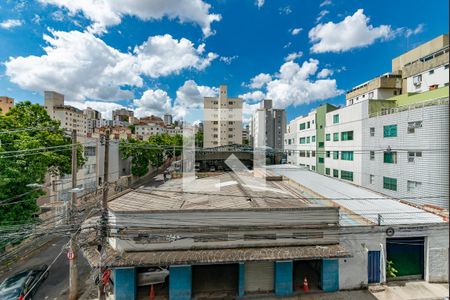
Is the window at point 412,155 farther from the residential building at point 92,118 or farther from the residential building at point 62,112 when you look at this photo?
the residential building at point 92,118

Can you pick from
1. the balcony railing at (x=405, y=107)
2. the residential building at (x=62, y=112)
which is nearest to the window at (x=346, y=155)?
the balcony railing at (x=405, y=107)

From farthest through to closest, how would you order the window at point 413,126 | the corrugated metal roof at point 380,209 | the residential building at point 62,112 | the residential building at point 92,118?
the residential building at point 92,118
the residential building at point 62,112
the window at point 413,126
the corrugated metal roof at point 380,209

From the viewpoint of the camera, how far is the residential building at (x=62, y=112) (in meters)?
51.4

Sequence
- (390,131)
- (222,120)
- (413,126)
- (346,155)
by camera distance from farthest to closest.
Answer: (222,120) → (346,155) → (390,131) → (413,126)

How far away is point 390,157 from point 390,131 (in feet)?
7.33

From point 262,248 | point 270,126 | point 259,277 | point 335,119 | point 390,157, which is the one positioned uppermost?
point 270,126

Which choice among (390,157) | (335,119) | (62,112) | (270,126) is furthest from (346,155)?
(62,112)

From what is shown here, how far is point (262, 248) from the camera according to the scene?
365 inches

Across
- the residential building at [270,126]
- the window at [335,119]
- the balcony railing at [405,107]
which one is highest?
the residential building at [270,126]

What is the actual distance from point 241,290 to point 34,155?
12200 millimetres

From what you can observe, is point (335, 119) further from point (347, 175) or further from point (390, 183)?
point (390, 183)

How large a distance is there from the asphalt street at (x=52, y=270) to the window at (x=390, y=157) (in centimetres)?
2308

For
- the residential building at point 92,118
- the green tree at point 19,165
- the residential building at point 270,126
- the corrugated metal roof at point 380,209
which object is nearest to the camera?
Answer: the green tree at point 19,165

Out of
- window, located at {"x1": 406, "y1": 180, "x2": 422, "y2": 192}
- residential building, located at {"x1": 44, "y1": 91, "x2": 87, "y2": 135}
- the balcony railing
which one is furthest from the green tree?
residential building, located at {"x1": 44, "y1": 91, "x2": 87, "y2": 135}
